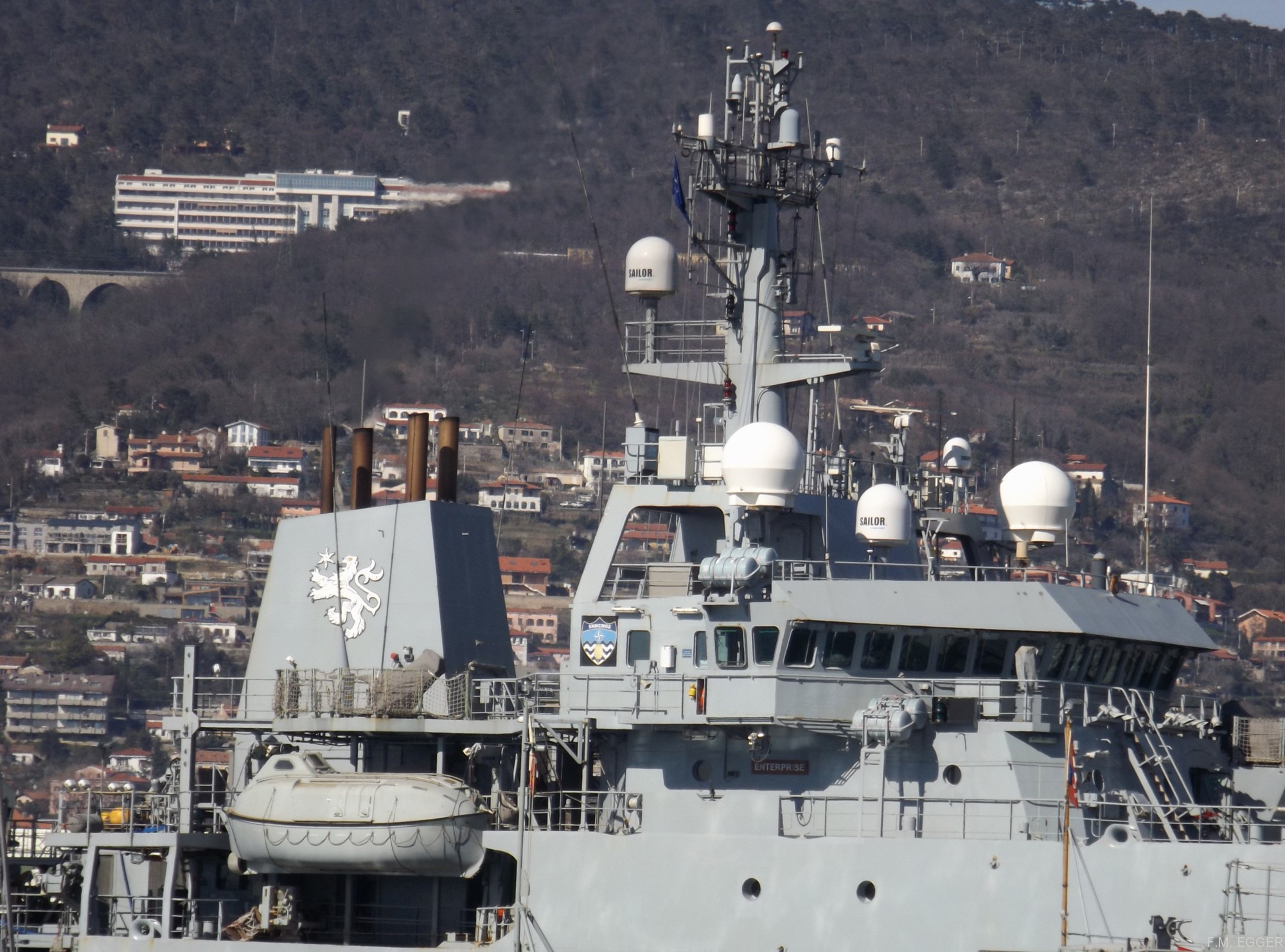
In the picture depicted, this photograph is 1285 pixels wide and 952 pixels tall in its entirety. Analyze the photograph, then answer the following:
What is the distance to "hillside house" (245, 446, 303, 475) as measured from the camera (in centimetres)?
11550

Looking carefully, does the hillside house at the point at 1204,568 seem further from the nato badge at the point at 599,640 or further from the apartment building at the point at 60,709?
the nato badge at the point at 599,640

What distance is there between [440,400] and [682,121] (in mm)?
26145

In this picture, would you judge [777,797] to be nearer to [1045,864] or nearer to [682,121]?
[1045,864]

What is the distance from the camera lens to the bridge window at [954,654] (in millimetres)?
20969

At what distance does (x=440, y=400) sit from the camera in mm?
113688

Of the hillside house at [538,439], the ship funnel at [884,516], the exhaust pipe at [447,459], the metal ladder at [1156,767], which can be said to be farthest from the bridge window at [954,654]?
the hillside house at [538,439]

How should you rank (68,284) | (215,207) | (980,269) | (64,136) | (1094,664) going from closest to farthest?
(1094,664) < (68,284) < (980,269) < (215,207) < (64,136)

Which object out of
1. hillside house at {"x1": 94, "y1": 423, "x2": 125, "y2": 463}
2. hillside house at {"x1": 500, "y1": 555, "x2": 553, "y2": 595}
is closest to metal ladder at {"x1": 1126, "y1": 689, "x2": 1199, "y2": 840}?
hillside house at {"x1": 500, "y1": 555, "x2": 553, "y2": 595}

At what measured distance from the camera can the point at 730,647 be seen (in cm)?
2086

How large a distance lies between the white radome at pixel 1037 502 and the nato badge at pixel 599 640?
4.45 metres

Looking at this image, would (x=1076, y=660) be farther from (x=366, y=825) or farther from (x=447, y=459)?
(x=447, y=459)

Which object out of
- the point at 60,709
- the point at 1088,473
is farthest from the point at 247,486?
the point at 1088,473

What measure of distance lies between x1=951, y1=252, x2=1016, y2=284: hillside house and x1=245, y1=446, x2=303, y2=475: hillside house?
5668 centimetres

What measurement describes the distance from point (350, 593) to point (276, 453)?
9270cm
